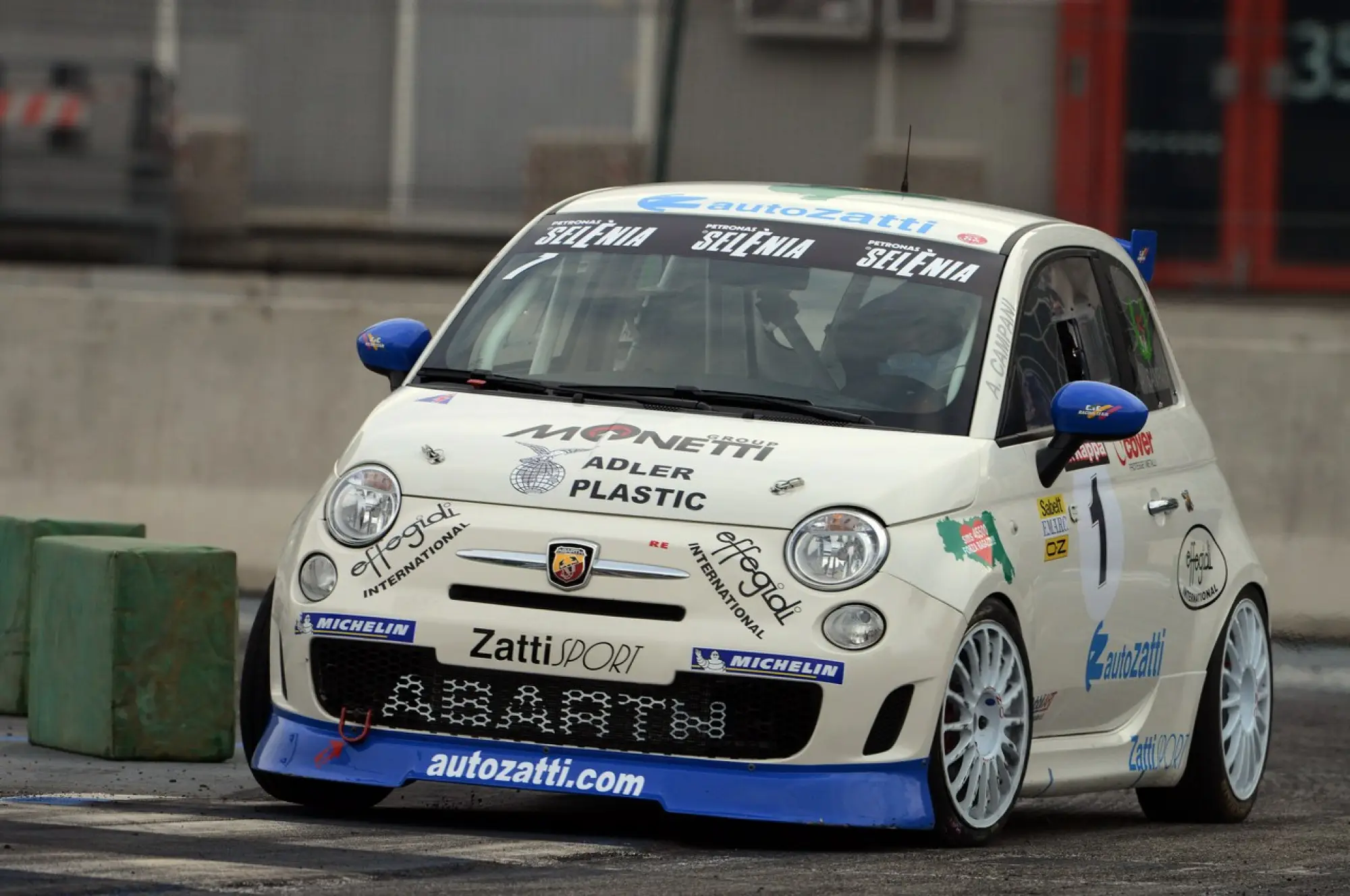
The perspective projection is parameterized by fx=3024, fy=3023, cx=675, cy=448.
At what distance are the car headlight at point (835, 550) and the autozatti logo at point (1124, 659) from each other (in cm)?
127

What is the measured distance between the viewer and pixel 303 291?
15.0m

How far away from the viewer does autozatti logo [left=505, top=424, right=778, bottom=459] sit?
7.50m

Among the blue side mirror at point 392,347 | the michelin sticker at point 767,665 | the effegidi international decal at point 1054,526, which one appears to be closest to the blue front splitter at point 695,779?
the michelin sticker at point 767,665

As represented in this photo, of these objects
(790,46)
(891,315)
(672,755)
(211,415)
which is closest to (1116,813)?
(891,315)

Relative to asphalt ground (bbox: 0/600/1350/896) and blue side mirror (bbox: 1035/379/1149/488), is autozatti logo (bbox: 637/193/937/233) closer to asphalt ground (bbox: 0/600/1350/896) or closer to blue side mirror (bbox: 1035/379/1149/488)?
blue side mirror (bbox: 1035/379/1149/488)

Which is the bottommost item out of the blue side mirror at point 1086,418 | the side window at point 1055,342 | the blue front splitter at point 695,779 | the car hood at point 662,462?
the blue front splitter at point 695,779

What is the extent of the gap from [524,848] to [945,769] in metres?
1.07

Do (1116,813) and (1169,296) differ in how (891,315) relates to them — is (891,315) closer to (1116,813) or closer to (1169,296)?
(1116,813)

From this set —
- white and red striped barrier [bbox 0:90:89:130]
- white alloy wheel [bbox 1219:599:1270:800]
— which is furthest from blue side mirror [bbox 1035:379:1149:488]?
white and red striped barrier [bbox 0:90:89:130]

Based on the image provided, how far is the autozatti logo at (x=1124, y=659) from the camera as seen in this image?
329 inches

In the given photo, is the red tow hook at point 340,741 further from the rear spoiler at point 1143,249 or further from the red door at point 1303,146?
the red door at point 1303,146

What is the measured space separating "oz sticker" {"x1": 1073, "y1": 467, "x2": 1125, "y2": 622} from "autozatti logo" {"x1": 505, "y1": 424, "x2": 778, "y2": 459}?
3.86 ft

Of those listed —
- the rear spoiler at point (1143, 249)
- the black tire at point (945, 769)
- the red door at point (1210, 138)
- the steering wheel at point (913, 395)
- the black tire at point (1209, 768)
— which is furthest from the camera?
the red door at point (1210, 138)

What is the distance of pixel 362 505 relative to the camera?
7.58m
